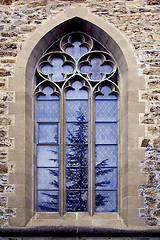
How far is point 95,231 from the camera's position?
595 cm

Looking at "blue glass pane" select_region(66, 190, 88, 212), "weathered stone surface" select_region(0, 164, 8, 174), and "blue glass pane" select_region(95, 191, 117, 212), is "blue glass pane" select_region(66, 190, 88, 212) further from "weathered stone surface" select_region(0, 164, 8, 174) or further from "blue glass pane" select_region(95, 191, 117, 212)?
"weathered stone surface" select_region(0, 164, 8, 174)

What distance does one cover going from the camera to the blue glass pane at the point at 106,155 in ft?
22.0

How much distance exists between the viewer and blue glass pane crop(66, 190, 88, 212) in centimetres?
659

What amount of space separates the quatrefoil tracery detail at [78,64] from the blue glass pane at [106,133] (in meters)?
0.67

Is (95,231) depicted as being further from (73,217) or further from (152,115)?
(152,115)

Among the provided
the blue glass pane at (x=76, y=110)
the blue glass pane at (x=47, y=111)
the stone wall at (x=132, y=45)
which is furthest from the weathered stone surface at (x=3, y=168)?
the blue glass pane at (x=76, y=110)

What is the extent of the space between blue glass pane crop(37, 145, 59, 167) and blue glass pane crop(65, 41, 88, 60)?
6.03 feet

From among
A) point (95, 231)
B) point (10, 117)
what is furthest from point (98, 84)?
point (95, 231)

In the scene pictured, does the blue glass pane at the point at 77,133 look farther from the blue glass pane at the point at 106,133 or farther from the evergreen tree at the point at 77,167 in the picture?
the blue glass pane at the point at 106,133

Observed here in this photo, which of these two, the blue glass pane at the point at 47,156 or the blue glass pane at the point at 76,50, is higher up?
the blue glass pane at the point at 76,50

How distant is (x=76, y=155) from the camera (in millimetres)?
6750

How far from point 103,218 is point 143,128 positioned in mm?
1725

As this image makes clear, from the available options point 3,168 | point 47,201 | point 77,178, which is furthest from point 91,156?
point 3,168

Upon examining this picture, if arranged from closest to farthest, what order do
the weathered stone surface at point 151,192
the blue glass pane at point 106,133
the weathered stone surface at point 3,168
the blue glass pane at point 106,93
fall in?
the weathered stone surface at point 151,192 → the weathered stone surface at point 3,168 → the blue glass pane at point 106,133 → the blue glass pane at point 106,93
